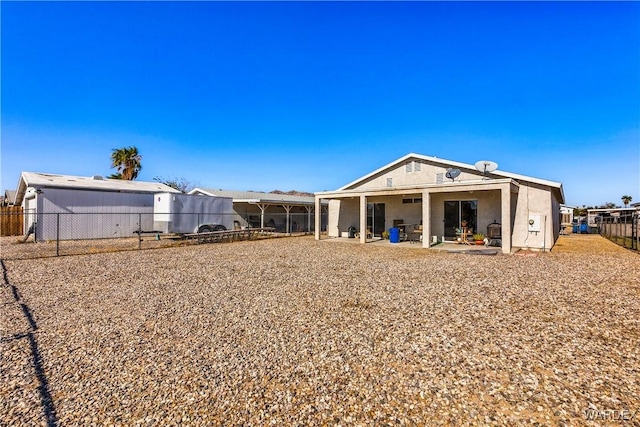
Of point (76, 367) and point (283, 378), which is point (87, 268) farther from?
point (283, 378)

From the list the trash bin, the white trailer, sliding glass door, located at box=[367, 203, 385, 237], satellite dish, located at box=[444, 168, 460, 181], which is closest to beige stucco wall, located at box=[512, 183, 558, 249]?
satellite dish, located at box=[444, 168, 460, 181]

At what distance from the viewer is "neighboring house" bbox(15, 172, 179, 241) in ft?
54.7

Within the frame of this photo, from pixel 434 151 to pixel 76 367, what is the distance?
16909 millimetres

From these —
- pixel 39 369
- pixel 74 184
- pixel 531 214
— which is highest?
pixel 74 184

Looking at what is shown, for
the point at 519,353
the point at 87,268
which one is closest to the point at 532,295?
the point at 519,353

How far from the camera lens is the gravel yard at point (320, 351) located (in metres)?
2.77

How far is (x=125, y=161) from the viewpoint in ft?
114

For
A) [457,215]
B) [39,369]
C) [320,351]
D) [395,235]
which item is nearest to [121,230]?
[395,235]

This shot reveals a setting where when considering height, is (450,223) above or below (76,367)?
above

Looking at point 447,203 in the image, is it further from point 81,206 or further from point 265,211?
point 81,206

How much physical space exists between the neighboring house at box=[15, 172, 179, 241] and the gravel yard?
1156cm

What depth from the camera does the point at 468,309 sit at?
214 inches

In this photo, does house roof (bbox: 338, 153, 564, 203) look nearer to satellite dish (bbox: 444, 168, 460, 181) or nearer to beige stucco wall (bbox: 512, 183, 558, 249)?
beige stucco wall (bbox: 512, 183, 558, 249)

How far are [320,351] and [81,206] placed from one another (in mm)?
19616
